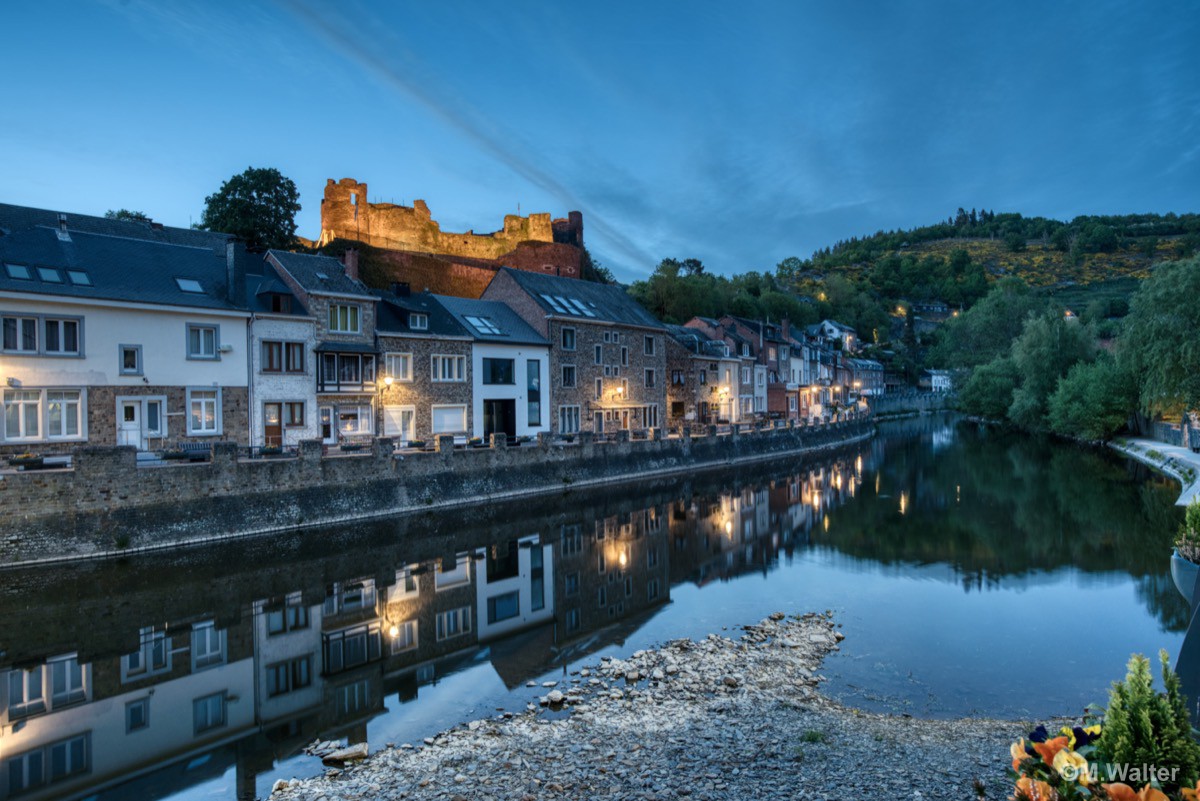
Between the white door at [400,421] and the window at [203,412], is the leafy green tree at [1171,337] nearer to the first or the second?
the white door at [400,421]

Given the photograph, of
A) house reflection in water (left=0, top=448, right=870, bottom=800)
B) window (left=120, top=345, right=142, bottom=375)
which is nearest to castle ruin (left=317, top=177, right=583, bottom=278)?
window (left=120, top=345, right=142, bottom=375)

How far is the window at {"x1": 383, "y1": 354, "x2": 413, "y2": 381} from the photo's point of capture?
31641mm

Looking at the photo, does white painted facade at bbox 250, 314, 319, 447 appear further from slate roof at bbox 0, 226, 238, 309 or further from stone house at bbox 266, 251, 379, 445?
slate roof at bbox 0, 226, 238, 309

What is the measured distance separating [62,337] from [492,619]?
18.1m

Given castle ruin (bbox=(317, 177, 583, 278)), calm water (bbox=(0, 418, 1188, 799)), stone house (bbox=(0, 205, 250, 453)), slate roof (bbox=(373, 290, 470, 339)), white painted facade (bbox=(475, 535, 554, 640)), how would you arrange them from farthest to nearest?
castle ruin (bbox=(317, 177, 583, 278)) → slate roof (bbox=(373, 290, 470, 339)) → stone house (bbox=(0, 205, 250, 453)) → white painted facade (bbox=(475, 535, 554, 640)) → calm water (bbox=(0, 418, 1188, 799))

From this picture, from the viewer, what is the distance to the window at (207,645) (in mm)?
13602

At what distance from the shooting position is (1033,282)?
162875 mm

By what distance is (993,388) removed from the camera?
69.9 metres

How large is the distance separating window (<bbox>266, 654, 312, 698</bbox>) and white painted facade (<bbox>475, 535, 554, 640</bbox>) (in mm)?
3626

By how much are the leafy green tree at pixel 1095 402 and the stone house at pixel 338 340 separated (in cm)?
4754

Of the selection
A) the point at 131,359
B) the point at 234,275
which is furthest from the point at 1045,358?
the point at 131,359

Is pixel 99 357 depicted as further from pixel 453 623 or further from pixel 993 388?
pixel 993 388

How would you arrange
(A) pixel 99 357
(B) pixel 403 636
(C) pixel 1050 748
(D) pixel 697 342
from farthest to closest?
(D) pixel 697 342 → (A) pixel 99 357 → (B) pixel 403 636 → (C) pixel 1050 748

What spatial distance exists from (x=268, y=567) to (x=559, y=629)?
9.33 metres
